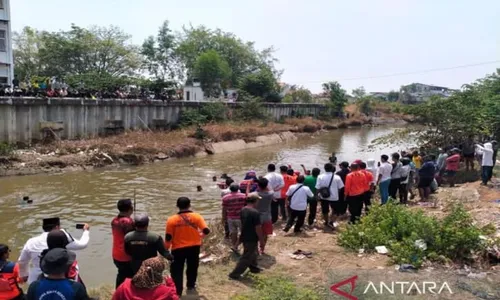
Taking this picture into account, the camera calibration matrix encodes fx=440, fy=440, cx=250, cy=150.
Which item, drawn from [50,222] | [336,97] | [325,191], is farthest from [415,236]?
[336,97]

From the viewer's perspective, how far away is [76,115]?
27.8 meters

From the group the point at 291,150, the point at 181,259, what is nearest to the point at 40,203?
the point at 181,259

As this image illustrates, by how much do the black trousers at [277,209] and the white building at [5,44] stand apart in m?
26.5

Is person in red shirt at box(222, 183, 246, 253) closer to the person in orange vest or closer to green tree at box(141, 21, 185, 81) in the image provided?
the person in orange vest

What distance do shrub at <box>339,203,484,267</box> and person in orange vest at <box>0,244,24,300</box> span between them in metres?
5.97

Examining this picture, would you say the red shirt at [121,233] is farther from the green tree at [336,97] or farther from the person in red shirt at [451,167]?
the green tree at [336,97]

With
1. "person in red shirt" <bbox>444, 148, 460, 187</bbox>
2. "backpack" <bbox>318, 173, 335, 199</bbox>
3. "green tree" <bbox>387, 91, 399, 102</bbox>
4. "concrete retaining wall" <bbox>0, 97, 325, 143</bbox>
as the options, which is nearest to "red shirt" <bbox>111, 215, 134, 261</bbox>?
"backpack" <bbox>318, 173, 335, 199</bbox>

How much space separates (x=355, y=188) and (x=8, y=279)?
7564 millimetres

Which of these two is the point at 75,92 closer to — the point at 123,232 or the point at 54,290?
the point at 123,232

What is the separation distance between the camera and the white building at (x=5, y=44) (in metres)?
30.7

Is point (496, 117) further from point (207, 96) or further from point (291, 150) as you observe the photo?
point (207, 96)

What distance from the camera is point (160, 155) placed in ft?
89.1

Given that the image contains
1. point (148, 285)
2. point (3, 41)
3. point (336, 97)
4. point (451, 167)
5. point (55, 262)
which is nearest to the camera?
point (148, 285)

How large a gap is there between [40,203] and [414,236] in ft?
43.2
